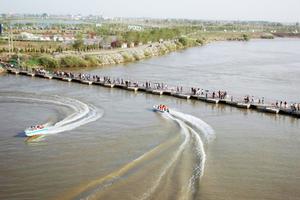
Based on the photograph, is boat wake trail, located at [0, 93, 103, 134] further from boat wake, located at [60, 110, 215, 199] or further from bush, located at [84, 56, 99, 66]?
bush, located at [84, 56, 99, 66]

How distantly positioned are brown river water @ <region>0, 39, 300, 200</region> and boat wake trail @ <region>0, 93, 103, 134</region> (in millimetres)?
77

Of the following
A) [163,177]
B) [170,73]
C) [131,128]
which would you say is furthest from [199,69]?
[163,177]

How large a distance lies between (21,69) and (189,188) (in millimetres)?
47532

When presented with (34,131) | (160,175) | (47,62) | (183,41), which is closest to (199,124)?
(160,175)

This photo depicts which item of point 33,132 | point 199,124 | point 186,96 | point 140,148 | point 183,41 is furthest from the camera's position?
point 183,41

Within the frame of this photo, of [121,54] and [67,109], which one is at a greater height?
[121,54]

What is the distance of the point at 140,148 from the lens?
27.9 meters

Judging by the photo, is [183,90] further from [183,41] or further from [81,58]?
[183,41]

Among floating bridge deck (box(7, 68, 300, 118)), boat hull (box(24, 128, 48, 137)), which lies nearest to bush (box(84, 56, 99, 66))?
floating bridge deck (box(7, 68, 300, 118))

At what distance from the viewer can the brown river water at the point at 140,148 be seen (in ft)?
72.3

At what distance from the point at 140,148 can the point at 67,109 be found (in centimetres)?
1283

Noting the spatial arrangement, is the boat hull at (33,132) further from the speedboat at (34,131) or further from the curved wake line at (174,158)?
the curved wake line at (174,158)

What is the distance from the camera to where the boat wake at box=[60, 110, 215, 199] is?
69.4 ft

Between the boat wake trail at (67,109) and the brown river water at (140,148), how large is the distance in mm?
77
